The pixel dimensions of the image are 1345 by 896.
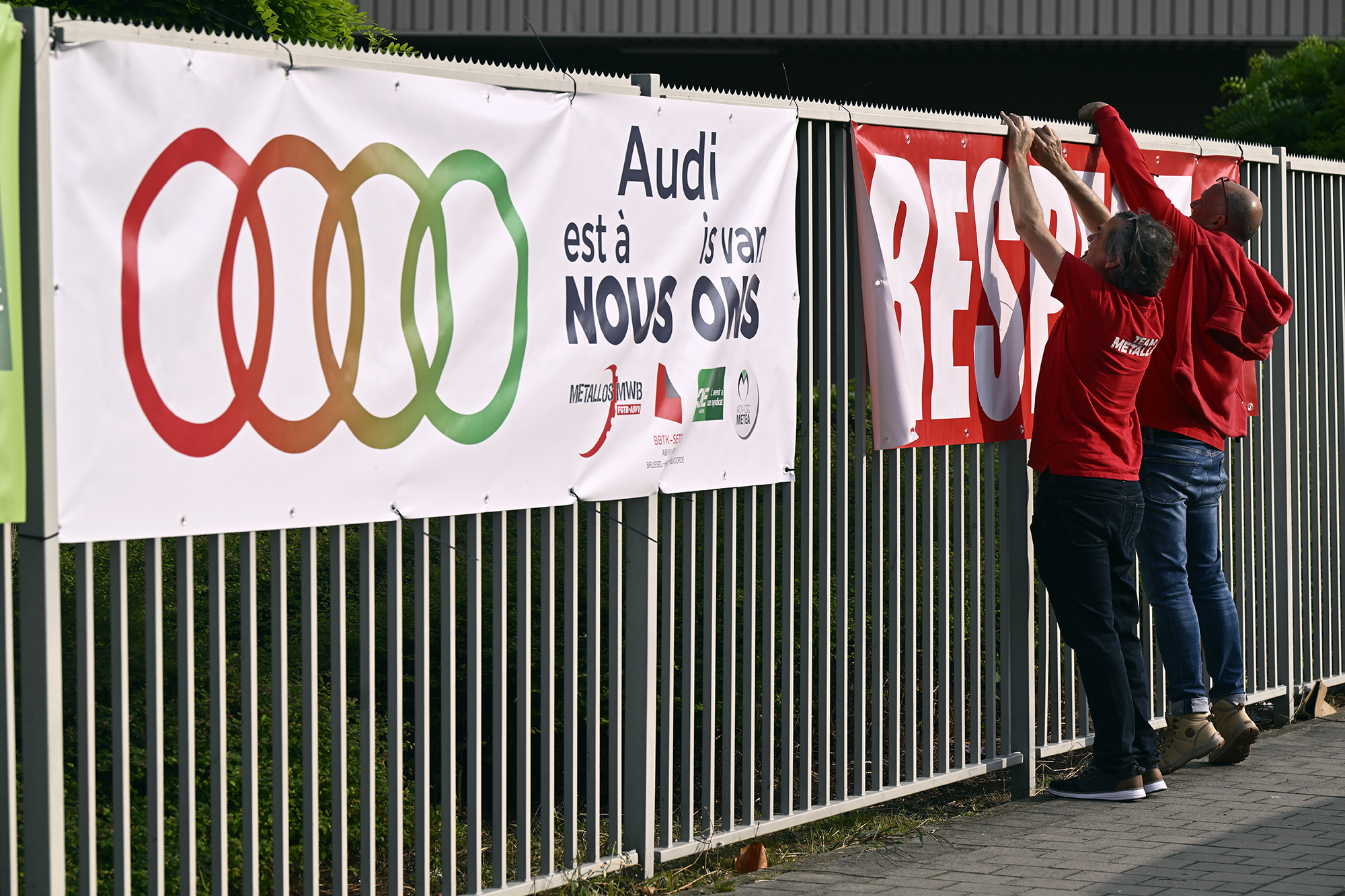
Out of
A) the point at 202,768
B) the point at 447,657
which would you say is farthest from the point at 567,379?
the point at 202,768

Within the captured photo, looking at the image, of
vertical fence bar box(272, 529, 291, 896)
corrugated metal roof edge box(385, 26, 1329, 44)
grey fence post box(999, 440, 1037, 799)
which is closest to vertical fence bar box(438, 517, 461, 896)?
vertical fence bar box(272, 529, 291, 896)

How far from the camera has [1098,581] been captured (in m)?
5.66

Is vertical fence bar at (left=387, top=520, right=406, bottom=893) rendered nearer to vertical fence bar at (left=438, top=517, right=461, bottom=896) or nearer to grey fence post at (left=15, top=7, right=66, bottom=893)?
vertical fence bar at (left=438, top=517, right=461, bottom=896)

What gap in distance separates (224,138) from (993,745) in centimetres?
367

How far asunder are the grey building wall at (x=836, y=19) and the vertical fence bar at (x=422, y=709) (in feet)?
47.2

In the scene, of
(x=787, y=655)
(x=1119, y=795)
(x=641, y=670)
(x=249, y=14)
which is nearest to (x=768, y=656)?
(x=787, y=655)

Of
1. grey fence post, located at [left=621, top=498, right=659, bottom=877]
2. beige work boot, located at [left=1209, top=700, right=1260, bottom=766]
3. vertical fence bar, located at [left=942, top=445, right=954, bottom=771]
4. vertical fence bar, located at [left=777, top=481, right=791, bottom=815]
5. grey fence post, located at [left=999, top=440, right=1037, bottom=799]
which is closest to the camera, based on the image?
grey fence post, located at [left=621, top=498, right=659, bottom=877]

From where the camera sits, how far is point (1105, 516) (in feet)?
18.6

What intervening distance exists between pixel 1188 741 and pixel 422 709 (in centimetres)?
348

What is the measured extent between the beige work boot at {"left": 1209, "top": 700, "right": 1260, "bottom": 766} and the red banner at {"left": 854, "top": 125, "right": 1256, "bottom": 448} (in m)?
1.47

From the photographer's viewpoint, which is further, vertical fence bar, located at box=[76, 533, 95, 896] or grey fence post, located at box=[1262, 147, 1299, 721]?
grey fence post, located at box=[1262, 147, 1299, 721]

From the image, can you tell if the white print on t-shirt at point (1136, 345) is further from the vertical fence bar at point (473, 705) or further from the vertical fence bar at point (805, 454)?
the vertical fence bar at point (473, 705)

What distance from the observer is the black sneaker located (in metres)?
5.82

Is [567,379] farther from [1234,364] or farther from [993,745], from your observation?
[1234,364]
